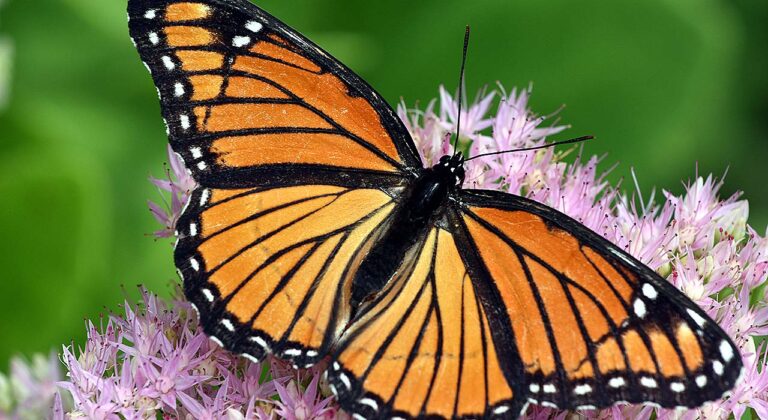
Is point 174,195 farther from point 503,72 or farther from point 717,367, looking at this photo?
point 503,72

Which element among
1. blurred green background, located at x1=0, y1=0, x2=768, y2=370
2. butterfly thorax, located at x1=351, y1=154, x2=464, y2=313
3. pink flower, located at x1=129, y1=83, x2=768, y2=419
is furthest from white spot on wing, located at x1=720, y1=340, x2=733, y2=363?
blurred green background, located at x1=0, y1=0, x2=768, y2=370

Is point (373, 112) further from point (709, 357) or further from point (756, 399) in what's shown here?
point (756, 399)

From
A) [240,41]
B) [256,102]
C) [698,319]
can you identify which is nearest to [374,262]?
[256,102]

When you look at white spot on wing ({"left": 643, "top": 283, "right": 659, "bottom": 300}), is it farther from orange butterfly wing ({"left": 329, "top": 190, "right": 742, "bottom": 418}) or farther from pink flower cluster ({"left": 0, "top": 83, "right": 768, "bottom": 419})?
pink flower cluster ({"left": 0, "top": 83, "right": 768, "bottom": 419})

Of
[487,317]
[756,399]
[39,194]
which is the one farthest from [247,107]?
[39,194]

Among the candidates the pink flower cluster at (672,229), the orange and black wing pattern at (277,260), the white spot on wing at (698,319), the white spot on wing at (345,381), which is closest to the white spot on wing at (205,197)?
the orange and black wing pattern at (277,260)

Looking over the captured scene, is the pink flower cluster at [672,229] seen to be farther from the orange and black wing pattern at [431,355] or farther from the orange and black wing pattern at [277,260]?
the orange and black wing pattern at [277,260]
